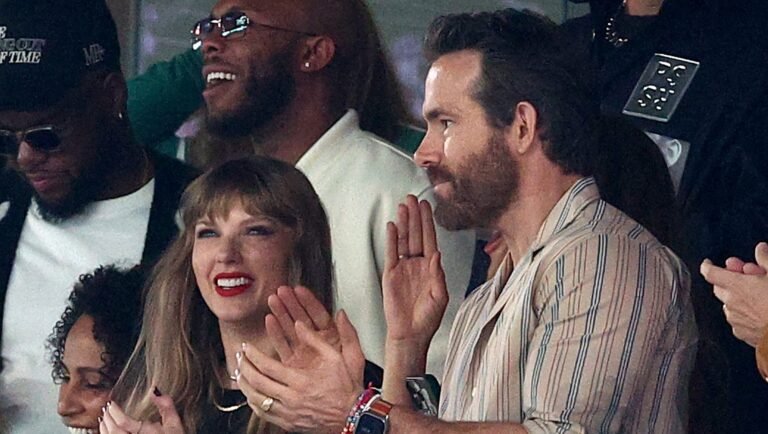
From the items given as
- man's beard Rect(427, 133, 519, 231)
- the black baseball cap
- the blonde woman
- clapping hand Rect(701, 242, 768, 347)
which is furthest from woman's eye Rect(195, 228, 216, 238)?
clapping hand Rect(701, 242, 768, 347)

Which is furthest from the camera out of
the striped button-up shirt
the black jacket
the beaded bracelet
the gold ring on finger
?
the black jacket

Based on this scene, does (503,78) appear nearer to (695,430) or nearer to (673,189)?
(673,189)

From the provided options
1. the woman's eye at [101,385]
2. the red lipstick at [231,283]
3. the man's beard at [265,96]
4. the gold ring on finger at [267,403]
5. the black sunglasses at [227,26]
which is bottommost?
the woman's eye at [101,385]

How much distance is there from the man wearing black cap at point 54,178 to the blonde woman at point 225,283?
0.16 metres

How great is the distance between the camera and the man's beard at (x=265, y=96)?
9.22ft

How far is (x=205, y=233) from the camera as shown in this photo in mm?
2834

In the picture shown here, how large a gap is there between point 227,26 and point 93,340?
0.60 meters

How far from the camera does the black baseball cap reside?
9.98ft

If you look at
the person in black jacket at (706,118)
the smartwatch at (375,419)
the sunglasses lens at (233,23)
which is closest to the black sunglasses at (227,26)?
the sunglasses lens at (233,23)

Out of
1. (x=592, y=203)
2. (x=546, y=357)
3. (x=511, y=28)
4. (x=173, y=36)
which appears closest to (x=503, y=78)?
(x=511, y=28)

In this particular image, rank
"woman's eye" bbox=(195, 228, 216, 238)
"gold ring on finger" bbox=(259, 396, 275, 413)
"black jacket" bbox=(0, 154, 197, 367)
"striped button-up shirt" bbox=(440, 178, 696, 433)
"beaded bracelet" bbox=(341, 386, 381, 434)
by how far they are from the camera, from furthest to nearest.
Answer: "black jacket" bbox=(0, 154, 197, 367)
"woman's eye" bbox=(195, 228, 216, 238)
"gold ring on finger" bbox=(259, 396, 275, 413)
"beaded bracelet" bbox=(341, 386, 381, 434)
"striped button-up shirt" bbox=(440, 178, 696, 433)

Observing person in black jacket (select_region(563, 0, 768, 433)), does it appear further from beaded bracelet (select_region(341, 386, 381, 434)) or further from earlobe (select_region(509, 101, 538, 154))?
beaded bracelet (select_region(341, 386, 381, 434))

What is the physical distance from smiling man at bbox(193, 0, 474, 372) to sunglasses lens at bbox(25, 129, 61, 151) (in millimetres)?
323

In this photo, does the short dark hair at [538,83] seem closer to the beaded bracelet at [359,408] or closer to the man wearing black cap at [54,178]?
the beaded bracelet at [359,408]
